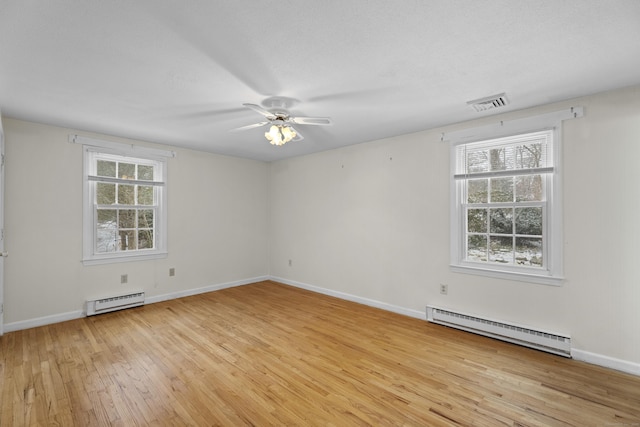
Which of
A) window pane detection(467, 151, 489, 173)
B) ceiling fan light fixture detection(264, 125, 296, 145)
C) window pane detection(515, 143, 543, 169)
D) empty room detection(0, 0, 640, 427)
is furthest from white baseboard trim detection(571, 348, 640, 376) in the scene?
ceiling fan light fixture detection(264, 125, 296, 145)

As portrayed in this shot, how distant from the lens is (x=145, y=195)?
4.59m

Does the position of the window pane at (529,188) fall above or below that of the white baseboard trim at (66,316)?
above

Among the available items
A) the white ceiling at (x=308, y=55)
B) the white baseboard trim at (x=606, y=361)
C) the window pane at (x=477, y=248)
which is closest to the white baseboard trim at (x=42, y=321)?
the white ceiling at (x=308, y=55)

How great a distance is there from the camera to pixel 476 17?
5.49ft

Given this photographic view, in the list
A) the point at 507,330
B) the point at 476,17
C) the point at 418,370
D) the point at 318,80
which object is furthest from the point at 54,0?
the point at 507,330

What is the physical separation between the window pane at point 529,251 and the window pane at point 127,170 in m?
5.23

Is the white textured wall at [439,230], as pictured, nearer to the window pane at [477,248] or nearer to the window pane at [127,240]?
the window pane at [477,248]

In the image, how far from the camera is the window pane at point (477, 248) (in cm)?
348

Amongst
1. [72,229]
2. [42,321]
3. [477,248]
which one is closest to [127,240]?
[72,229]

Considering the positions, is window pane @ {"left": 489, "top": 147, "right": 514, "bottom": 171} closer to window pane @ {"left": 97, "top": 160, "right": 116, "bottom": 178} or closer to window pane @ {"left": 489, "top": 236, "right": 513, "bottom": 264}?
window pane @ {"left": 489, "top": 236, "right": 513, "bottom": 264}

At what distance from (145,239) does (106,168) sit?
3.84 ft

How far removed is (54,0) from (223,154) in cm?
389

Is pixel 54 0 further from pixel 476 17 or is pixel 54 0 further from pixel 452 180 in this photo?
pixel 452 180

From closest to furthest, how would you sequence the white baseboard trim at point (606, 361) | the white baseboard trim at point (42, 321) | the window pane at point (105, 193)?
the white baseboard trim at point (606, 361), the white baseboard trim at point (42, 321), the window pane at point (105, 193)
